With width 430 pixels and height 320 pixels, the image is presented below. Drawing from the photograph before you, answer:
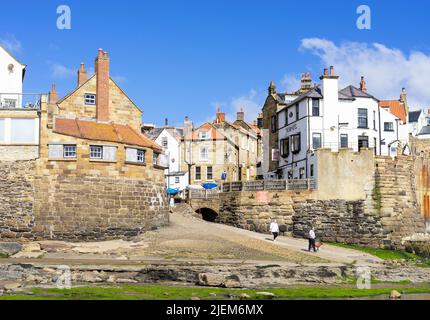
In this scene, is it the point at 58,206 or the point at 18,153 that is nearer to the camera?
the point at 58,206

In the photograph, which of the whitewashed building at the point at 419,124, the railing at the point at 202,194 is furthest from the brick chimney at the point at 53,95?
the whitewashed building at the point at 419,124

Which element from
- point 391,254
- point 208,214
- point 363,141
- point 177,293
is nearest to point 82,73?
point 208,214

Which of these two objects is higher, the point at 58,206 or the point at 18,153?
the point at 18,153

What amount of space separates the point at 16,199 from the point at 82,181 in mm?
4511

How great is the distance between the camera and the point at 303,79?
2655 inches

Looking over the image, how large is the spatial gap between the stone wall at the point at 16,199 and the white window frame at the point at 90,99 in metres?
6.79

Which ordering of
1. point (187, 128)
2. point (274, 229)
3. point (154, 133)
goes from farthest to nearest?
point (187, 128) < point (154, 133) < point (274, 229)

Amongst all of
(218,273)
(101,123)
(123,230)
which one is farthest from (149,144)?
(218,273)

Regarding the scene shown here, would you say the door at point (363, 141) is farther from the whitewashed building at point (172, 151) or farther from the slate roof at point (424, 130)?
the slate roof at point (424, 130)

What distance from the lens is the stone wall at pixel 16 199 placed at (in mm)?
45125

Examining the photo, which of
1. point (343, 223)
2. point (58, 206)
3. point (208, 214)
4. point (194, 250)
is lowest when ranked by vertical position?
point (194, 250)

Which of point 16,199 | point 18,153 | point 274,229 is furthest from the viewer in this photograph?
point 274,229

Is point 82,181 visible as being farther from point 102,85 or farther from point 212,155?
point 212,155

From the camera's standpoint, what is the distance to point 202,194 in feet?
197
